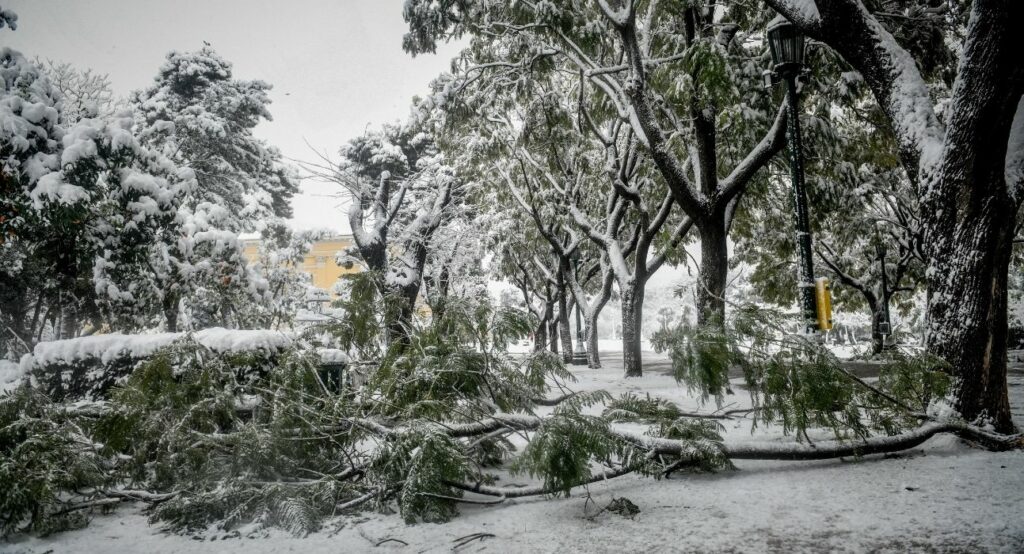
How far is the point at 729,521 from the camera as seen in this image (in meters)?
2.59

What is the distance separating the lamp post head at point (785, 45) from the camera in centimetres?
552

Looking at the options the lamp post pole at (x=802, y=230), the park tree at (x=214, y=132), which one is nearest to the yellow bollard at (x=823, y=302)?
the lamp post pole at (x=802, y=230)

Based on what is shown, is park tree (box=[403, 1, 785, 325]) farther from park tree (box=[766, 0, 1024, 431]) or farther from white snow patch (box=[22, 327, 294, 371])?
white snow patch (box=[22, 327, 294, 371])

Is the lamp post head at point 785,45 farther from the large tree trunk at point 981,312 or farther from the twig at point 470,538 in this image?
the twig at point 470,538

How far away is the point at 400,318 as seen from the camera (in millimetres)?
5020

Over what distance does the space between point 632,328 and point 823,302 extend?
7.93 meters

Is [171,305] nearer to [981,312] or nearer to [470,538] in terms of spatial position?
[470,538]

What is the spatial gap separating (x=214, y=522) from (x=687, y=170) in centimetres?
1133

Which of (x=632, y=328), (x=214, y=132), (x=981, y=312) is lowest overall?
(x=981, y=312)

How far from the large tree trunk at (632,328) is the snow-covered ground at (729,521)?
30.1ft

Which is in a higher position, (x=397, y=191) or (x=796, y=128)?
(x=397, y=191)

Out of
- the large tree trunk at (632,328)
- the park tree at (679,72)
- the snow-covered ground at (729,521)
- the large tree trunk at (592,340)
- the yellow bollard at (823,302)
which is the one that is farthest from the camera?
the large tree trunk at (592,340)

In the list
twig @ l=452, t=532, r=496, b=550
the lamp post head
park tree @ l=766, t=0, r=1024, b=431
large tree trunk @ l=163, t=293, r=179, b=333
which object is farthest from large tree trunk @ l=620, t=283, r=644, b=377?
large tree trunk @ l=163, t=293, r=179, b=333

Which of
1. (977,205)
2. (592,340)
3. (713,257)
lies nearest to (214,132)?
(592,340)
